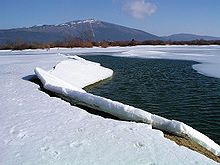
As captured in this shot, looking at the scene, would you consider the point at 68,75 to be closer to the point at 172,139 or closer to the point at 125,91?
the point at 125,91

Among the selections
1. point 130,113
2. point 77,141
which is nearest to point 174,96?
point 130,113

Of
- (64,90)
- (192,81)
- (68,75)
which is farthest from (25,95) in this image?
(192,81)

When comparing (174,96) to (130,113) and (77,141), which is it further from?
(77,141)

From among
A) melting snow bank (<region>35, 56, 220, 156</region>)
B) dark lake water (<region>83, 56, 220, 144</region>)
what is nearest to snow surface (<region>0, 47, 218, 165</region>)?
melting snow bank (<region>35, 56, 220, 156</region>)

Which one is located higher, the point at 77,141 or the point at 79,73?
the point at 77,141

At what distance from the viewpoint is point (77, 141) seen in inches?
252

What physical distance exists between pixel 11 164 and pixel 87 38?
84751 millimetres

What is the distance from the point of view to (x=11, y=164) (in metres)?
5.41

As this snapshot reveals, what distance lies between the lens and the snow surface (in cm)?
560

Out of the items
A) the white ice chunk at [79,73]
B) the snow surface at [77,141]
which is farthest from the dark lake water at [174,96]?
the snow surface at [77,141]

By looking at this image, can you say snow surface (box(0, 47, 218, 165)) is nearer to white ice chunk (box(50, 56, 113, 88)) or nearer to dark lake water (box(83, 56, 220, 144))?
dark lake water (box(83, 56, 220, 144))

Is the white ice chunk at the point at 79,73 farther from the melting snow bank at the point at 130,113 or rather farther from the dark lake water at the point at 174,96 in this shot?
the melting snow bank at the point at 130,113

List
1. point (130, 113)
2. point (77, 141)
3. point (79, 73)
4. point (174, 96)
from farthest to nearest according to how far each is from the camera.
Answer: point (79, 73), point (174, 96), point (130, 113), point (77, 141)

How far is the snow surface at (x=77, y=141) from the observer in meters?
5.60
